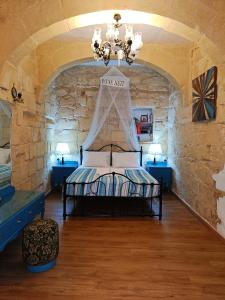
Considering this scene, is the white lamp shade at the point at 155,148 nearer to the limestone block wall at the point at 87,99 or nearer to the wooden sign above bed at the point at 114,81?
the limestone block wall at the point at 87,99

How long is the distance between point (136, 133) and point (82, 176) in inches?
85.5

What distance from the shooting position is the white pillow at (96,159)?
5.77 m

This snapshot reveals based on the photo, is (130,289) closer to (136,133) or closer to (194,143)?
(194,143)

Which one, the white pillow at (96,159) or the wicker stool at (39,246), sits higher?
the white pillow at (96,159)

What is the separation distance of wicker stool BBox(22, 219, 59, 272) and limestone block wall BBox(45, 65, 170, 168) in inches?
152

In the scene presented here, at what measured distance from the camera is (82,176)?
4.54m

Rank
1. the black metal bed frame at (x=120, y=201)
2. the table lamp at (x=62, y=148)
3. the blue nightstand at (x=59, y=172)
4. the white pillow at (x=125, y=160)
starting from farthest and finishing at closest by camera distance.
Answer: the table lamp at (x=62, y=148) < the blue nightstand at (x=59, y=172) < the white pillow at (x=125, y=160) < the black metal bed frame at (x=120, y=201)

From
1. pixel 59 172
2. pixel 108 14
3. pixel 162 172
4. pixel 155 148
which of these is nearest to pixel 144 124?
pixel 155 148

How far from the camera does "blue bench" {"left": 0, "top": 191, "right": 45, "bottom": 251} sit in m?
2.38

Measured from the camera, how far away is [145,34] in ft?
14.2

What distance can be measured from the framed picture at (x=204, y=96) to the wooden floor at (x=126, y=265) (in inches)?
67.2

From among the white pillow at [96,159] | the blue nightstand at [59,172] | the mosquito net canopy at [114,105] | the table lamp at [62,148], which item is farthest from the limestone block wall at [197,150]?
the table lamp at [62,148]

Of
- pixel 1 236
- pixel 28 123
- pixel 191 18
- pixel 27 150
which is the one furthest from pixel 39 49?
pixel 1 236

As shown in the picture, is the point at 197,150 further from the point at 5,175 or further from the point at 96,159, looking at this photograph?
the point at 5,175
